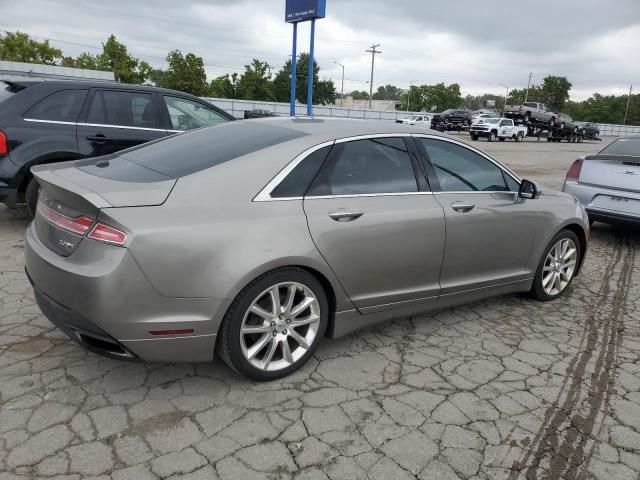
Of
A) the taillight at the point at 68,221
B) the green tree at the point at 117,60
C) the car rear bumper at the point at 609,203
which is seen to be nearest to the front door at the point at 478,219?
the taillight at the point at 68,221

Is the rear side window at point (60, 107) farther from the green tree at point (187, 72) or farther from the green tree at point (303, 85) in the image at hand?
the green tree at point (303, 85)

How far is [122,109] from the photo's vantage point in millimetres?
6125

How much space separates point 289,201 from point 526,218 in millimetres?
2188

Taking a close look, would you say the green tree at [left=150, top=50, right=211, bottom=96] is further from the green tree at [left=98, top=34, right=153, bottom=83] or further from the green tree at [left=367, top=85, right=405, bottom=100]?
the green tree at [left=367, top=85, right=405, bottom=100]

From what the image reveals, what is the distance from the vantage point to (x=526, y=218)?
13.7 ft

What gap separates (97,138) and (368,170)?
150 inches

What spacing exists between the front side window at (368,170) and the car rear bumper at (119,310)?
1.03 m

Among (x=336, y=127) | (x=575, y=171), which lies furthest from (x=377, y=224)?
(x=575, y=171)

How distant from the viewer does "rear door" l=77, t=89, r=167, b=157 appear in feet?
19.1

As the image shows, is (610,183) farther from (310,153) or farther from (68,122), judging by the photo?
(68,122)

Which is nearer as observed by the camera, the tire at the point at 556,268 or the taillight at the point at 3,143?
the tire at the point at 556,268

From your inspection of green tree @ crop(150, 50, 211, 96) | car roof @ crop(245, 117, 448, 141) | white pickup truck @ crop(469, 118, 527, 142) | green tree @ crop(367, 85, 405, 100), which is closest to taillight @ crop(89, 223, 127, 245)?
car roof @ crop(245, 117, 448, 141)

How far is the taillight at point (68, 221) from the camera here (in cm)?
260

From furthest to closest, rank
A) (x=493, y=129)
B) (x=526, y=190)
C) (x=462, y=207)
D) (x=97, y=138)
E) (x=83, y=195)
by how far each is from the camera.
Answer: (x=493, y=129) → (x=97, y=138) → (x=526, y=190) → (x=462, y=207) → (x=83, y=195)
